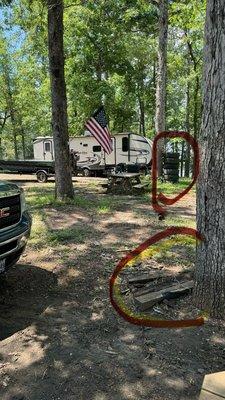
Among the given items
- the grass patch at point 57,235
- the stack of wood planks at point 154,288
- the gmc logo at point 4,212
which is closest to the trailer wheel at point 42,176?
the grass patch at point 57,235

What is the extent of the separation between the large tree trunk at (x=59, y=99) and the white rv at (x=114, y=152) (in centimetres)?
1302

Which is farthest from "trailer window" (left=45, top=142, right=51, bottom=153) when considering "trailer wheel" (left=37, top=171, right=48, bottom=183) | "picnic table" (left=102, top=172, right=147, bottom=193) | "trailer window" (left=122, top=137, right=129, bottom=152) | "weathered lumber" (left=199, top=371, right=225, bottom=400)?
"weathered lumber" (left=199, top=371, right=225, bottom=400)

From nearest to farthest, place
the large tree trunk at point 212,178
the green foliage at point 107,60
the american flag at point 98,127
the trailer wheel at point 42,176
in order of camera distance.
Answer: the large tree trunk at point 212,178, the american flag at point 98,127, the trailer wheel at point 42,176, the green foliage at point 107,60

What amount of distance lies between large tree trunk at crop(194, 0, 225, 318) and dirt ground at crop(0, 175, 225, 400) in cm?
35

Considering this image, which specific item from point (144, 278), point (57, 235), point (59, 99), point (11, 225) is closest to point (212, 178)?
point (144, 278)

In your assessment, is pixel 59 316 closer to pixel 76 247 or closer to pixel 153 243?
pixel 76 247

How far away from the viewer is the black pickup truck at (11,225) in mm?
4270

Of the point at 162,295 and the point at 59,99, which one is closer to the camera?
the point at 162,295

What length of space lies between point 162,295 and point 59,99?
7207 mm

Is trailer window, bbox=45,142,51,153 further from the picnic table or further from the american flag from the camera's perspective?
the picnic table

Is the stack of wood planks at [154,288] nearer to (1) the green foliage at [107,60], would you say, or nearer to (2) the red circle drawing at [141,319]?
(2) the red circle drawing at [141,319]

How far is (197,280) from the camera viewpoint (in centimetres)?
418

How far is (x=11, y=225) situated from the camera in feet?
14.8

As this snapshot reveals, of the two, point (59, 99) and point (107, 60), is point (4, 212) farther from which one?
point (107, 60)
